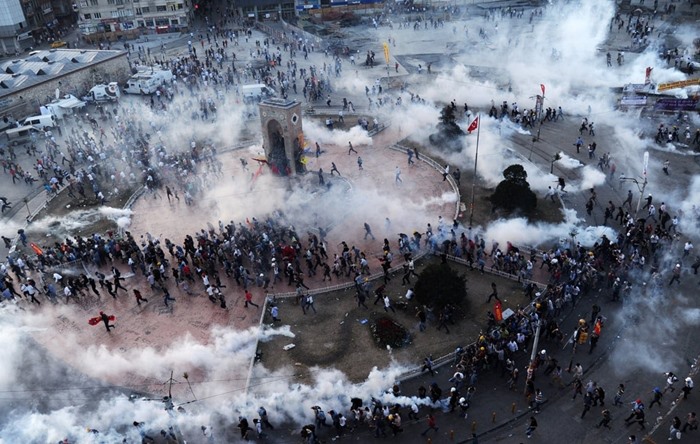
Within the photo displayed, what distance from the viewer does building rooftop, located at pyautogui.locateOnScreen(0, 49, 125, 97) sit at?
5075 cm

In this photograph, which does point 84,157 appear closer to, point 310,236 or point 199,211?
point 199,211

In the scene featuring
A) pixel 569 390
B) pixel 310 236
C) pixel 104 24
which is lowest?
pixel 569 390

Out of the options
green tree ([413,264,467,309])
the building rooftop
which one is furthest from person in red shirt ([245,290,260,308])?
the building rooftop

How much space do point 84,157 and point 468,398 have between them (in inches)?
1345

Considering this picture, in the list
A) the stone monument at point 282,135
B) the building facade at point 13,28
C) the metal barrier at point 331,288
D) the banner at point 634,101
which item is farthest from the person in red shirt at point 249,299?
the building facade at point 13,28

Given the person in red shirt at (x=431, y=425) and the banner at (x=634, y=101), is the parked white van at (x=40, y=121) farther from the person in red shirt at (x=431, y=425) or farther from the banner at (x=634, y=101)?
the banner at (x=634, y=101)

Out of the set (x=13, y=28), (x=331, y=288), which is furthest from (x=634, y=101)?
(x=13, y=28)

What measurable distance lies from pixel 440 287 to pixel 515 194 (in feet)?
31.2

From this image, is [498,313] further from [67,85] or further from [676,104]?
[67,85]

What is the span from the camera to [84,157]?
138 ft

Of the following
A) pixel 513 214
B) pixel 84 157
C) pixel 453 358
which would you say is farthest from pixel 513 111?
pixel 84 157

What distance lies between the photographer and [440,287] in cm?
2436

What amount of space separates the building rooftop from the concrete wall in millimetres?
342

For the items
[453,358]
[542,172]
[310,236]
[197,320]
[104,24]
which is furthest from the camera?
[104,24]
